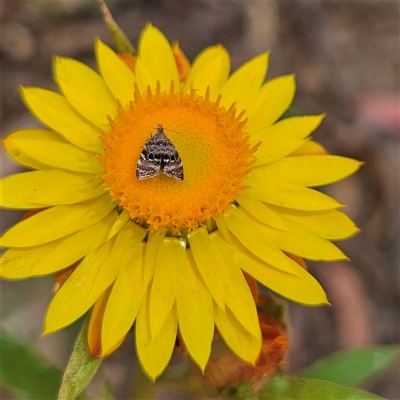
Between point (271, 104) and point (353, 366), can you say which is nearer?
point (271, 104)

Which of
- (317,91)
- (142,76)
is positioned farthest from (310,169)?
(317,91)

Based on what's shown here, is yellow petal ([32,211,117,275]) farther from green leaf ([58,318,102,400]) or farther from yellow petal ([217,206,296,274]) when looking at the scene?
yellow petal ([217,206,296,274])

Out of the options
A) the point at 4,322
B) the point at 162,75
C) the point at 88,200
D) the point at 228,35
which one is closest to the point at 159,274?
the point at 88,200

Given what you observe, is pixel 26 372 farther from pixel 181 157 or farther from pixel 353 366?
pixel 353 366

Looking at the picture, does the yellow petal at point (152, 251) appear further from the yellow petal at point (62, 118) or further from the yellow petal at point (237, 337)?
the yellow petal at point (62, 118)

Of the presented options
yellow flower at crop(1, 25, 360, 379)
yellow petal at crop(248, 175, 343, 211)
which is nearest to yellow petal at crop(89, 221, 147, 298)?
yellow flower at crop(1, 25, 360, 379)

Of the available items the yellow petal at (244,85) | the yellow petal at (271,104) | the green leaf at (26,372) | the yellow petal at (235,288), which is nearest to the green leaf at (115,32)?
the yellow petal at (244,85)
